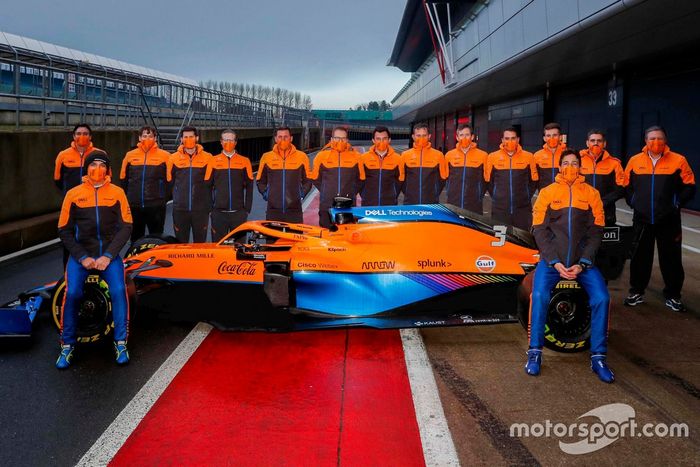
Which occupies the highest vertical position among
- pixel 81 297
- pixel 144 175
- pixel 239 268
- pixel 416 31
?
pixel 416 31

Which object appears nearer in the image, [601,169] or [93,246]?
[93,246]

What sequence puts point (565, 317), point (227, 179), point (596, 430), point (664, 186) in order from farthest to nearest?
1. point (227, 179)
2. point (664, 186)
3. point (565, 317)
4. point (596, 430)

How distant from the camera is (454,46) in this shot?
34531 mm

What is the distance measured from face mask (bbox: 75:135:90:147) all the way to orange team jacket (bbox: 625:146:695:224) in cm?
658

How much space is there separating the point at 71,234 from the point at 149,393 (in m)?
1.52

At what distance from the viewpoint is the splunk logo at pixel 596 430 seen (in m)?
3.54

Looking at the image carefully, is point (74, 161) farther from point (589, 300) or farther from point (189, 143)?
point (589, 300)

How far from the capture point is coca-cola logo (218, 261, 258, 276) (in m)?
5.38

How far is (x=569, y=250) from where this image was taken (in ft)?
15.2

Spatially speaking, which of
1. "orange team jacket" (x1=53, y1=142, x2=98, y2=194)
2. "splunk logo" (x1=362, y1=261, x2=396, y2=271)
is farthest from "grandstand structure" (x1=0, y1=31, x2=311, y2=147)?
"splunk logo" (x1=362, y1=261, x2=396, y2=271)

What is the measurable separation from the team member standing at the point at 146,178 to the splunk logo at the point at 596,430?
5502mm

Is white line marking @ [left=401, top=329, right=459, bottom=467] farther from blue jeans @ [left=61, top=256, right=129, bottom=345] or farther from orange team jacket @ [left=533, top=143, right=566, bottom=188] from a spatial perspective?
orange team jacket @ [left=533, top=143, right=566, bottom=188]

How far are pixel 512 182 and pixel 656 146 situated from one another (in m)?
1.96

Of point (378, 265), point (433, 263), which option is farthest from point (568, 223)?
point (378, 265)
